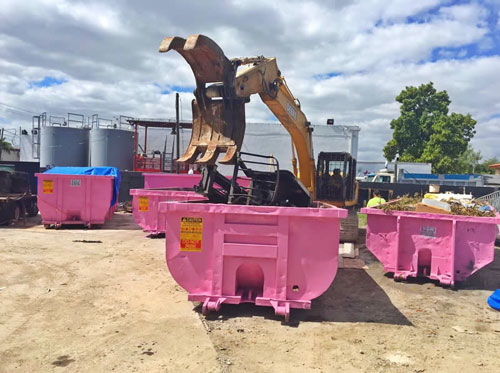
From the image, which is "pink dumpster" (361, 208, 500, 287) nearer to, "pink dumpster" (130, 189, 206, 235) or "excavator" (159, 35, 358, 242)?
"excavator" (159, 35, 358, 242)

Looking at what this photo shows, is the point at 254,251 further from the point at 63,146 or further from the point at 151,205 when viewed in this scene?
the point at 63,146

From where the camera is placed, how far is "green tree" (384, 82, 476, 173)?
3291 centimetres

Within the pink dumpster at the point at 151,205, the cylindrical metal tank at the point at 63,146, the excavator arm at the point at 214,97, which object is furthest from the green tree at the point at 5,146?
the excavator arm at the point at 214,97

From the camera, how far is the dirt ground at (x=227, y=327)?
3.51 m

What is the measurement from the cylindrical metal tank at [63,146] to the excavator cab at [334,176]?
71.3 ft

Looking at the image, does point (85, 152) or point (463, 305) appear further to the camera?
point (85, 152)

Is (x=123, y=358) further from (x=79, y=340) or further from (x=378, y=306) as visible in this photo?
(x=378, y=306)

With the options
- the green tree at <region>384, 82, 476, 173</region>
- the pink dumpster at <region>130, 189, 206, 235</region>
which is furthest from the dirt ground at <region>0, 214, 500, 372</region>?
the green tree at <region>384, 82, 476, 173</region>

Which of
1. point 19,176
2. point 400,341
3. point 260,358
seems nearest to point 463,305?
point 400,341

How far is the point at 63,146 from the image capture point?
2714 centimetres

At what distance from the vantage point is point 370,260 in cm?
795

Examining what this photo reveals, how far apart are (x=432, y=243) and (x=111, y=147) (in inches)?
936

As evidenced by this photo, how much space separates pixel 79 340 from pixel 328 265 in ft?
9.38

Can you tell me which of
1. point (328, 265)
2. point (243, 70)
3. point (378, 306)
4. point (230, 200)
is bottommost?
point (378, 306)
